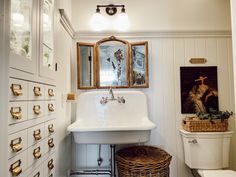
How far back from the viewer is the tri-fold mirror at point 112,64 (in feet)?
7.86

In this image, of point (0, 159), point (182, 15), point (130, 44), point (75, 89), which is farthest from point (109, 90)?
point (0, 159)

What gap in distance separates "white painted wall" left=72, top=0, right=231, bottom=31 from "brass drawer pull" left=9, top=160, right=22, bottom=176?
180 centimetres

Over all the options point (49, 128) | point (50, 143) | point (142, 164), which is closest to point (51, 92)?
point (49, 128)

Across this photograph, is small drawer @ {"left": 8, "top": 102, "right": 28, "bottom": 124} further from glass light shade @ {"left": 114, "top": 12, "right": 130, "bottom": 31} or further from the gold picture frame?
glass light shade @ {"left": 114, "top": 12, "right": 130, "bottom": 31}

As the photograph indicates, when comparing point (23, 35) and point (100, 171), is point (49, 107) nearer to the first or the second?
point (23, 35)

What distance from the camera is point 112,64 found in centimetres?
242

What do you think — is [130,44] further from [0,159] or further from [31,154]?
[0,159]

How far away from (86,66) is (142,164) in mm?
1165

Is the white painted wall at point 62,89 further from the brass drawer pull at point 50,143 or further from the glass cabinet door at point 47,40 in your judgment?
the brass drawer pull at point 50,143

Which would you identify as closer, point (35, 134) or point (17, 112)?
point (17, 112)

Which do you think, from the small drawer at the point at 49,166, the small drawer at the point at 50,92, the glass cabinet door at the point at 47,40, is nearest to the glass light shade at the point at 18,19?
the glass cabinet door at the point at 47,40

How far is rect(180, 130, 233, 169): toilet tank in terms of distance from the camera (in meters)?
2.13

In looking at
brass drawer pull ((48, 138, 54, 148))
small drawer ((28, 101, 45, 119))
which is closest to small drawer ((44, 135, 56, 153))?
brass drawer pull ((48, 138, 54, 148))

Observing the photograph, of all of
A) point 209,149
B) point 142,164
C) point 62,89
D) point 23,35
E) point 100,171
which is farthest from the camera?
point 100,171
